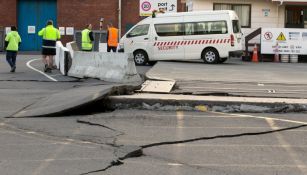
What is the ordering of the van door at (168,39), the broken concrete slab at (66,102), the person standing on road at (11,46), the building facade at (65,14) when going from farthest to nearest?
the building facade at (65,14)
the van door at (168,39)
the person standing on road at (11,46)
the broken concrete slab at (66,102)

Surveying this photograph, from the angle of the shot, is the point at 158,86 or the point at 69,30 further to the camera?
the point at 69,30

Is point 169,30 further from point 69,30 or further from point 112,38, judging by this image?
point 69,30

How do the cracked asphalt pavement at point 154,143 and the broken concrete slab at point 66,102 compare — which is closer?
the cracked asphalt pavement at point 154,143

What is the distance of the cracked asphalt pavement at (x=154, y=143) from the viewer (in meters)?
6.58

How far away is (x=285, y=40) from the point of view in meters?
29.4

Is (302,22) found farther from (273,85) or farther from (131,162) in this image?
(131,162)

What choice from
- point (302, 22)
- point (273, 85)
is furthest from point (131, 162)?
point (302, 22)

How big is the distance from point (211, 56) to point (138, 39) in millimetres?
3334

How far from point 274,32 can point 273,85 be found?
586 inches

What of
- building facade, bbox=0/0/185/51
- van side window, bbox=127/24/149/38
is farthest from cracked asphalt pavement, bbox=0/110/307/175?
building facade, bbox=0/0/185/51

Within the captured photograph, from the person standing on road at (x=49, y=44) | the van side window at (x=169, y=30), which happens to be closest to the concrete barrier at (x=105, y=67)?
the person standing on road at (x=49, y=44)

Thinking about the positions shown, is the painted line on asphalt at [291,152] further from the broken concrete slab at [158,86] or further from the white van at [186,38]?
the white van at [186,38]

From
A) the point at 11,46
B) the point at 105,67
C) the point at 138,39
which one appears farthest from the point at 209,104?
the point at 138,39

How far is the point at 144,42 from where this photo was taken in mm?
25516
